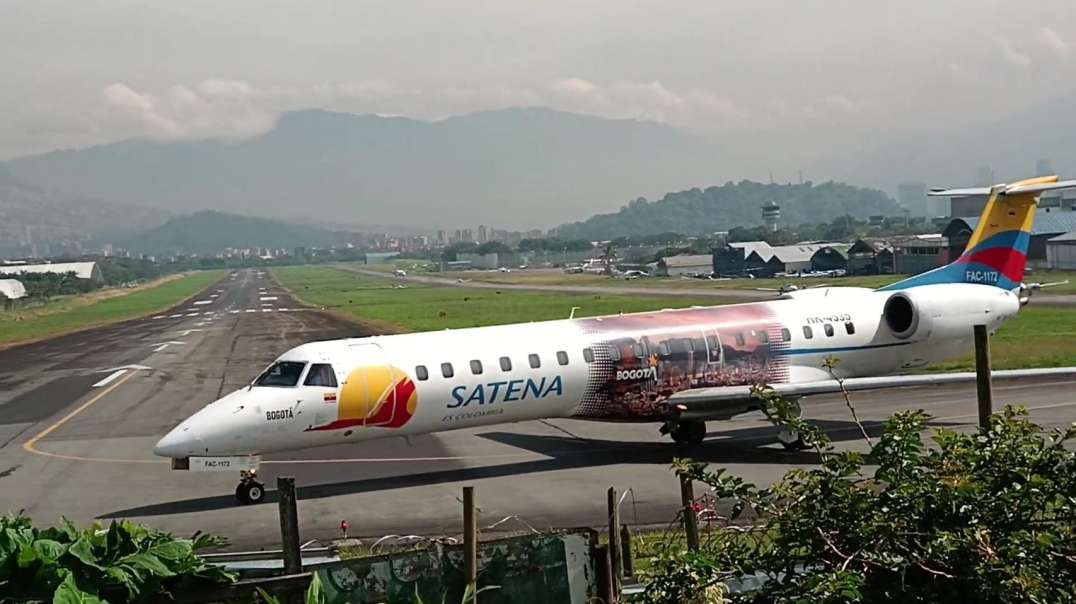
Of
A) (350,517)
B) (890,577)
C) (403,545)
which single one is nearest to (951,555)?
(890,577)

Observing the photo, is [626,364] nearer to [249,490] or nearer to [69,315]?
[249,490]

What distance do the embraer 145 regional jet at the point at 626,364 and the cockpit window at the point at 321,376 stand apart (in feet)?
0.08

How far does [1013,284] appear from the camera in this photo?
27.5 m

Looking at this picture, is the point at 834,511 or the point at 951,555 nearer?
the point at 951,555

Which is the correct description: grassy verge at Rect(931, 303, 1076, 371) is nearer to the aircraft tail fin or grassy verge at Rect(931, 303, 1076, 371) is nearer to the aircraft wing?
the aircraft tail fin

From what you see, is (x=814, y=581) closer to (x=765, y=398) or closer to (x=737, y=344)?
(x=765, y=398)


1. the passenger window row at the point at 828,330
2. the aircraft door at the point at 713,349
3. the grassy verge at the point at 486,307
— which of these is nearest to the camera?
the aircraft door at the point at 713,349

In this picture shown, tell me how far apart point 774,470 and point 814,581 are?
14005 mm

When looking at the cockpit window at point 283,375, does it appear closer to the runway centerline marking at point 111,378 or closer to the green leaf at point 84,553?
the green leaf at point 84,553

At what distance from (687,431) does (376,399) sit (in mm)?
7778

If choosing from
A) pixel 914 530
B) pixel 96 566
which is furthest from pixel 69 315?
pixel 914 530

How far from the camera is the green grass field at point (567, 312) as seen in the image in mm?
36938

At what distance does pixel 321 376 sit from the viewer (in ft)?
63.2

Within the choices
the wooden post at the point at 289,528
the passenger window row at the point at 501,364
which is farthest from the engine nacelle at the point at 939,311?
the wooden post at the point at 289,528
